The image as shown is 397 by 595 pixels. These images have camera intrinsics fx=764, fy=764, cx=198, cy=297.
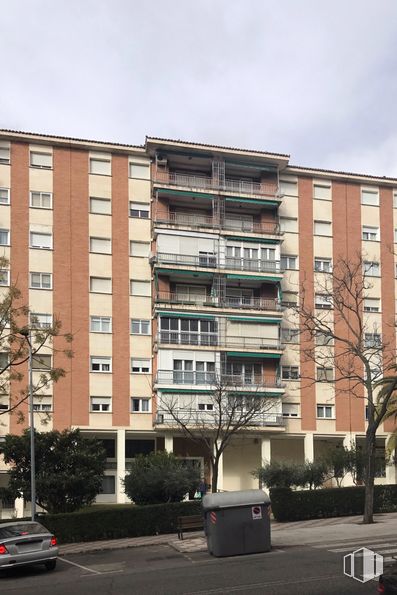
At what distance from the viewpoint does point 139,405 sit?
47.0m

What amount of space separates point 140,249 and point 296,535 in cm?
2848

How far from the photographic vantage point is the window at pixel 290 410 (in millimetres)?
49219

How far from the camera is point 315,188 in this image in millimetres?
52375

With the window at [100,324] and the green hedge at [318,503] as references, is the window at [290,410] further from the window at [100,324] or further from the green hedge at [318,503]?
the green hedge at [318,503]

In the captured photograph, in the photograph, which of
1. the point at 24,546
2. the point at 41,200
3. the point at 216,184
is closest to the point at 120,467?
the point at 41,200

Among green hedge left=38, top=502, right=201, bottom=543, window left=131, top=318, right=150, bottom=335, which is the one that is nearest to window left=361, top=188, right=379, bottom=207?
window left=131, top=318, right=150, bottom=335

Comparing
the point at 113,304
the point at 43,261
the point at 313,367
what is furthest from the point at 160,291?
the point at 313,367

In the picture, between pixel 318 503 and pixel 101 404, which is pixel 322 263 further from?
pixel 318 503

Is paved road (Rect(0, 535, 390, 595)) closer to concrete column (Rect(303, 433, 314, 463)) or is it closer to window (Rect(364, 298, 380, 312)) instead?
concrete column (Rect(303, 433, 314, 463))

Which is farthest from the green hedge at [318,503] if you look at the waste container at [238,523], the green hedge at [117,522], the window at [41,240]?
the window at [41,240]

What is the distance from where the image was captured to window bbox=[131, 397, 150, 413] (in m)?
46.8

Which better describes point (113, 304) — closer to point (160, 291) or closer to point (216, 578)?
point (160, 291)

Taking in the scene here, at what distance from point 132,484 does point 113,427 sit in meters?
17.2

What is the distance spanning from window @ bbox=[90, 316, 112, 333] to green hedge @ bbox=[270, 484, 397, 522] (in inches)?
846
